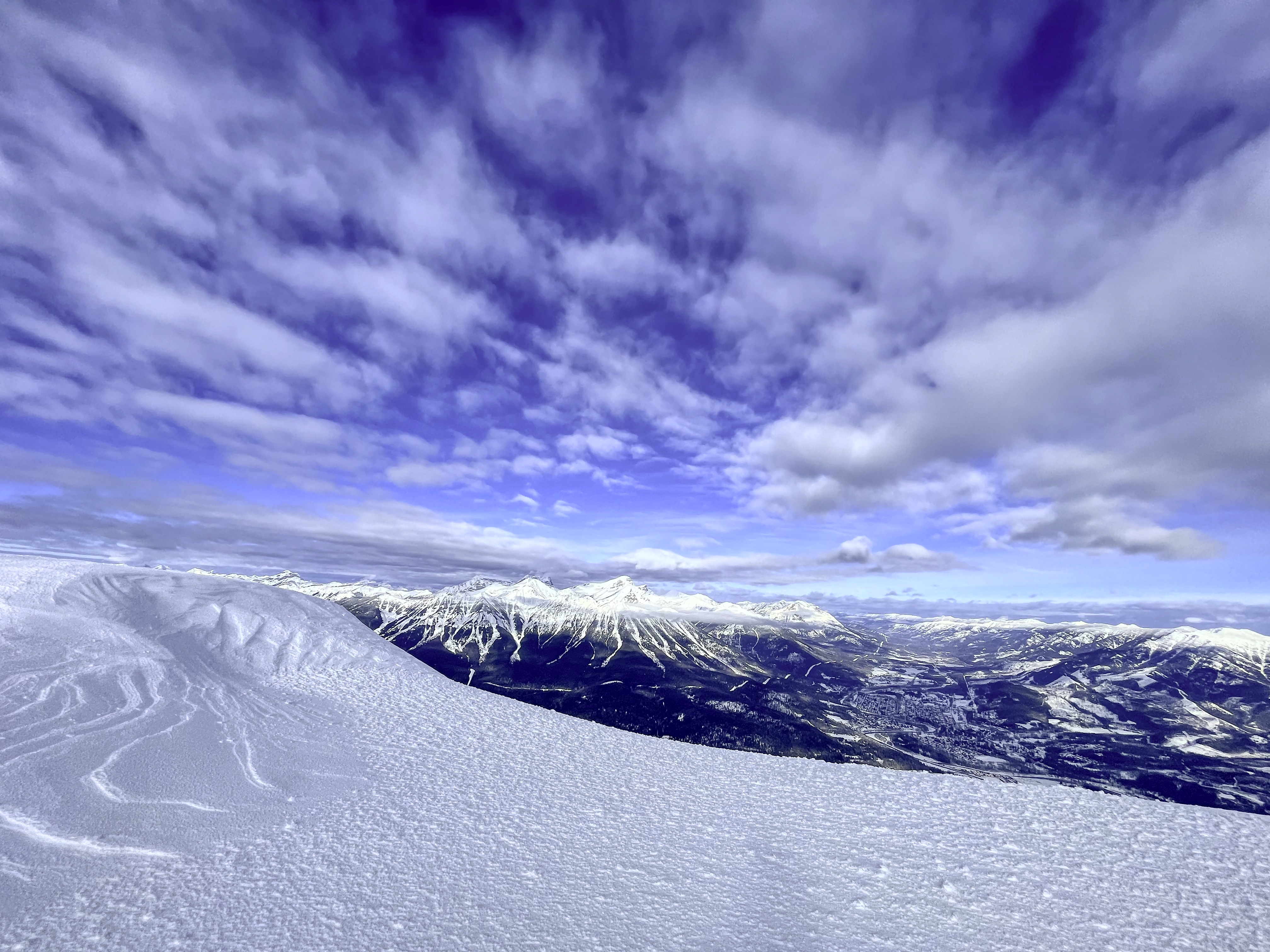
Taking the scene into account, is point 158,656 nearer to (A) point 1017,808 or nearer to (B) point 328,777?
(B) point 328,777

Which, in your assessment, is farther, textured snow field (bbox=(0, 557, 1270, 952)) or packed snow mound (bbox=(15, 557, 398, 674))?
packed snow mound (bbox=(15, 557, 398, 674))

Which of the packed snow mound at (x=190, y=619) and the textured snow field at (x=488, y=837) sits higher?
the packed snow mound at (x=190, y=619)

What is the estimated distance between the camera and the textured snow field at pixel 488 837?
18.5 feet

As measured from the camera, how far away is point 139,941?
196 inches

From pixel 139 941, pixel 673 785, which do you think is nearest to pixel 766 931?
A: pixel 673 785

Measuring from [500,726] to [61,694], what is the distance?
7.41 metres

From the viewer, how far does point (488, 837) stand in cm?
728

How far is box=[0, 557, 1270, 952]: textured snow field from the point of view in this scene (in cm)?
564

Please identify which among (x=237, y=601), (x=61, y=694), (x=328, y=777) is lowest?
(x=328, y=777)

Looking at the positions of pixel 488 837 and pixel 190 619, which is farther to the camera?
pixel 190 619

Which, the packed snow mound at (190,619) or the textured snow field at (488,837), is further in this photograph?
the packed snow mound at (190,619)

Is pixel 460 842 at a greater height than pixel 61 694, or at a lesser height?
lesser

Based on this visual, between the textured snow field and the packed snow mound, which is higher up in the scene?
the packed snow mound

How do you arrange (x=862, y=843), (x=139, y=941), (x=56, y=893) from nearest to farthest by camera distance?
(x=139, y=941)
(x=56, y=893)
(x=862, y=843)
